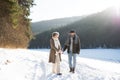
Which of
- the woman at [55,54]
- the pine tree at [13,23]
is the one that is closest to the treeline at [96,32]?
the pine tree at [13,23]

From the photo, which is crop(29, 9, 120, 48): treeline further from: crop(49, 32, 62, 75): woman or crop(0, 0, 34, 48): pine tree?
crop(49, 32, 62, 75): woman

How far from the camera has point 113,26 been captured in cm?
16212

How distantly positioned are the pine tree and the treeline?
4208 inches

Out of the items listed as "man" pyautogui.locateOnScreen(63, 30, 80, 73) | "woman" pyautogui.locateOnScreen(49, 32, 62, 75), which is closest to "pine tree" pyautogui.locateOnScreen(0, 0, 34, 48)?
"man" pyautogui.locateOnScreen(63, 30, 80, 73)

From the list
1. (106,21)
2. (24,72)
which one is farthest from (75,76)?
(106,21)

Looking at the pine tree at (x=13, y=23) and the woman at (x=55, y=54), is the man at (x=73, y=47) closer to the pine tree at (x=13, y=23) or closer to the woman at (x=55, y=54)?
the woman at (x=55, y=54)

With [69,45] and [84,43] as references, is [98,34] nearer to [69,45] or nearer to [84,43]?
[84,43]

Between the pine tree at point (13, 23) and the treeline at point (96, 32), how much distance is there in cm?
10689

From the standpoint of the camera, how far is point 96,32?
162125 mm

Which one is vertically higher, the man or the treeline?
the treeline

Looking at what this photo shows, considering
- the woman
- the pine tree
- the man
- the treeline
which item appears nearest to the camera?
the woman

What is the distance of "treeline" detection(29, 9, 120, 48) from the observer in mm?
149200

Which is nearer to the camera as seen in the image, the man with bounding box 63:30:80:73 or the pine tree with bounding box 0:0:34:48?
the man with bounding box 63:30:80:73

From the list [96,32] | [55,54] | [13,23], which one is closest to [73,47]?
[55,54]
